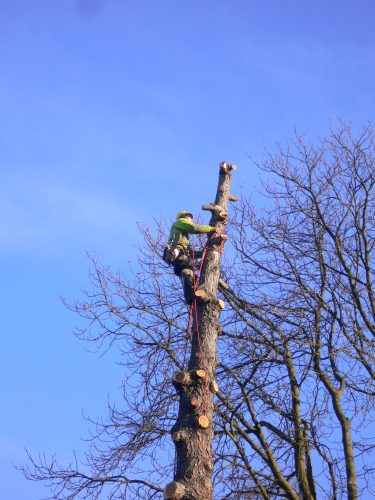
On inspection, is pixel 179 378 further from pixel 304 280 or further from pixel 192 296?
pixel 304 280

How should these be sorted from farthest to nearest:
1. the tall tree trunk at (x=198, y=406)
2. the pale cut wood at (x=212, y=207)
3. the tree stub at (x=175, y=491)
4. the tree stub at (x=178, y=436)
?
the pale cut wood at (x=212, y=207) → the tree stub at (x=178, y=436) → the tall tree trunk at (x=198, y=406) → the tree stub at (x=175, y=491)

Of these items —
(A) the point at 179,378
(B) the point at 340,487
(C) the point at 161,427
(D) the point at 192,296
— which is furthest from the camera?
(C) the point at 161,427

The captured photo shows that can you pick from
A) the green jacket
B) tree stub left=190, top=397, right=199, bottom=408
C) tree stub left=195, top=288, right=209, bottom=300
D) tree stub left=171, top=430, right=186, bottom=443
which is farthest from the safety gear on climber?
tree stub left=171, top=430, right=186, bottom=443

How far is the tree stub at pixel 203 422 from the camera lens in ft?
18.3

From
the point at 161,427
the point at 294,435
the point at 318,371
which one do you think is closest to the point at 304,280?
the point at 318,371

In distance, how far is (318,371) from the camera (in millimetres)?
8867

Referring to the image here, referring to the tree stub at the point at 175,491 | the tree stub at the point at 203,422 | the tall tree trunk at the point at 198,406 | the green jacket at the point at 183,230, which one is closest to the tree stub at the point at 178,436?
the tall tree trunk at the point at 198,406

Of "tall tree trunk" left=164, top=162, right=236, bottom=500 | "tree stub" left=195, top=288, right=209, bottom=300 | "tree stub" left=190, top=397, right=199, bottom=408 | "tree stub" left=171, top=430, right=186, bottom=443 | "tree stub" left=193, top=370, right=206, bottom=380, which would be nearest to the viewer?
"tall tree trunk" left=164, top=162, right=236, bottom=500

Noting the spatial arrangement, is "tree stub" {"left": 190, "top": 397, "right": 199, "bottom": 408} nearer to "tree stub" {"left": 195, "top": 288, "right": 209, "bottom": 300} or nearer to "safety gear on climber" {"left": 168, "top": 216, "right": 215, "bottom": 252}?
"tree stub" {"left": 195, "top": 288, "right": 209, "bottom": 300}

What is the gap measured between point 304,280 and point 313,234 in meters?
0.62

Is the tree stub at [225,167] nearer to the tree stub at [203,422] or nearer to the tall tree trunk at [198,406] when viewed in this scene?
the tall tree trunk at [198,406]

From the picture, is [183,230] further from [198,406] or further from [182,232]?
[198,406]

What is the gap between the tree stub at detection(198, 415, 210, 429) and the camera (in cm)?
559

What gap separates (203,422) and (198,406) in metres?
→ 0.15
